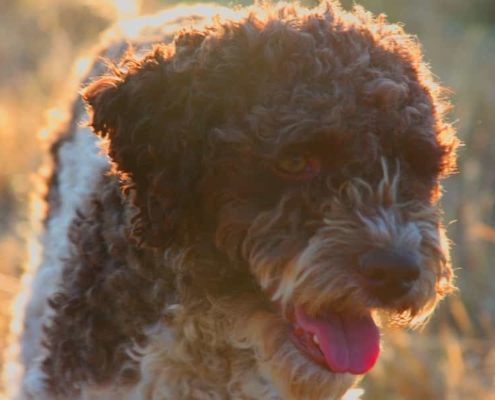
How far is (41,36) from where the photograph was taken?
47.1 feet

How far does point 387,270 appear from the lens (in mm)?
3307

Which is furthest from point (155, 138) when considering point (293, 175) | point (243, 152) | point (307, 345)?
point (307, 345)

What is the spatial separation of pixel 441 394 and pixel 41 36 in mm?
9539

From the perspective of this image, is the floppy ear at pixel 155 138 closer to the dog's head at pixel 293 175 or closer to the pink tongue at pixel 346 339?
the dog's head at pixel 293 175

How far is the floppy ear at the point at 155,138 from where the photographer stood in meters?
3.59

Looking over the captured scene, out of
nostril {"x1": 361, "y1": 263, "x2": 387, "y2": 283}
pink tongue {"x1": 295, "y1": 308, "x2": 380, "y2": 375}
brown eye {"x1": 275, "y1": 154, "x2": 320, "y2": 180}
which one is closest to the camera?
nostril {"x1": 361, "y1": 263, "x2": 387, "y2": 283}

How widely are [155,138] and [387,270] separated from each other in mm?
887

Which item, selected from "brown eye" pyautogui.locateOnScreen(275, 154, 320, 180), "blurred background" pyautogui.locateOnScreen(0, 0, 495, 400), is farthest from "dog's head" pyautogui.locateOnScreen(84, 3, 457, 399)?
"blurred background" pyautogui.locateOnScreen(0, 0, 495, 400)

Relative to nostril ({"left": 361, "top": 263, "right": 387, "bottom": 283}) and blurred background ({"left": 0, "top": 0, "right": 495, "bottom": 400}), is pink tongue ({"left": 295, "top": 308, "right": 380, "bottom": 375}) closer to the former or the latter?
nostril ({"left": 361, "top": 263, "right": 387, "bottom": 283})

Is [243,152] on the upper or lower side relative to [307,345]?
upper

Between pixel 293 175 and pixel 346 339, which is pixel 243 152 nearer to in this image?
pixel 293 175

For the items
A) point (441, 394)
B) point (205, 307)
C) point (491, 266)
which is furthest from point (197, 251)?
point (491, 266)

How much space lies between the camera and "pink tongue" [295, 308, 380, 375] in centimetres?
357

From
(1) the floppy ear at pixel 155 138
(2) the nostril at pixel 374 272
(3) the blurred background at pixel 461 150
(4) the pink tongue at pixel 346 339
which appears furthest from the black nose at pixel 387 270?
(3) the blurred background at pixel 461 150
